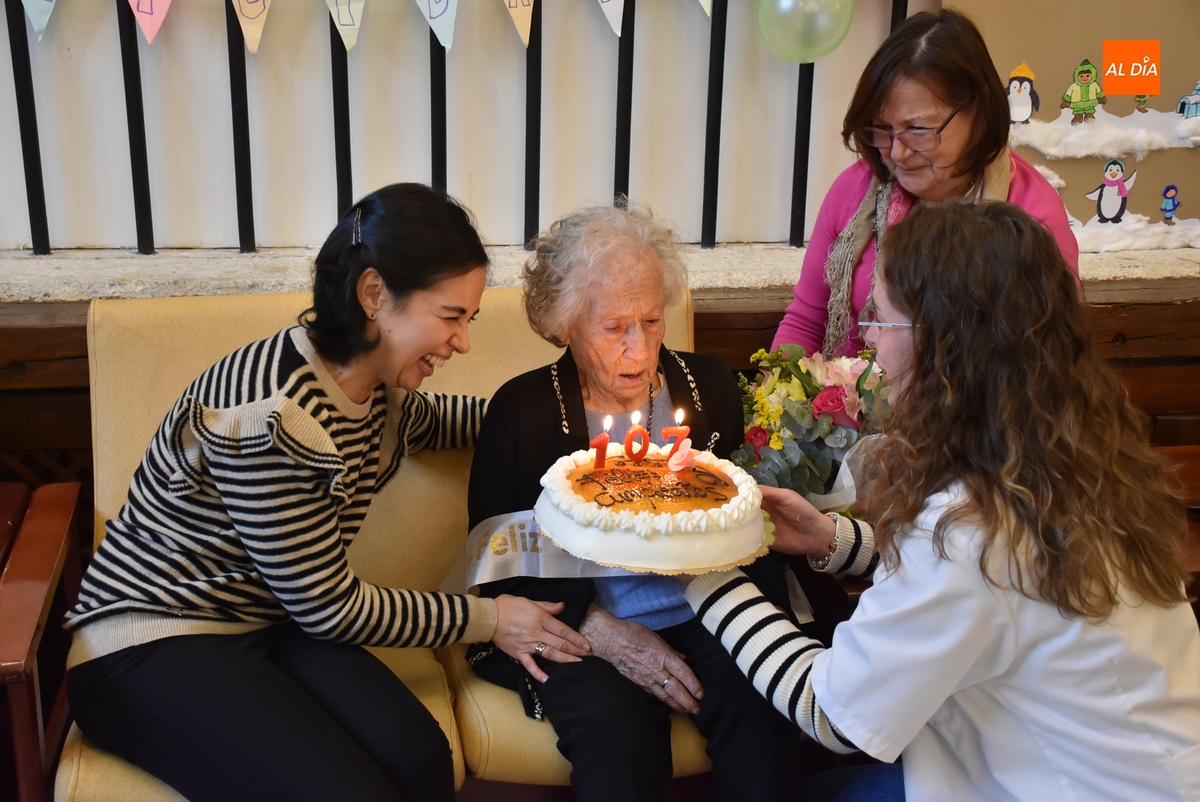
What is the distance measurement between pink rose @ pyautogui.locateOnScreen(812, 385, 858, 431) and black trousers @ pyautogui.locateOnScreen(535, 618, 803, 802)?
52 centimetres

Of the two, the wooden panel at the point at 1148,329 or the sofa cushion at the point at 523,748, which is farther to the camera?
the wooden panel at the point at 1148,329

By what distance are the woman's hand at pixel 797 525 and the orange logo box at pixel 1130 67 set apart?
6.96 feet

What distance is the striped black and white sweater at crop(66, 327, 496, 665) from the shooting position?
163 cm

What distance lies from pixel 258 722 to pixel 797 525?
96 cm

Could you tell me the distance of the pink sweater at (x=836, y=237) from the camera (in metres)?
2.41

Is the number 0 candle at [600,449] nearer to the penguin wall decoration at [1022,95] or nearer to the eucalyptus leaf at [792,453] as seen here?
the eucalyptus leaf at [792,453]

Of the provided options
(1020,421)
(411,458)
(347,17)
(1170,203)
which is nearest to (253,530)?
(411,458)

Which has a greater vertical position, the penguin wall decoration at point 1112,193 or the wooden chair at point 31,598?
the penguin wall decoration at point 1112,193

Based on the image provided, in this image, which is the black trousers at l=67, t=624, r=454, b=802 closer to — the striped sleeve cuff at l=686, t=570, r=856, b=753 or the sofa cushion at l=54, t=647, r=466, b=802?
the sofa cushion at l=54, t=647, r=466, b=802

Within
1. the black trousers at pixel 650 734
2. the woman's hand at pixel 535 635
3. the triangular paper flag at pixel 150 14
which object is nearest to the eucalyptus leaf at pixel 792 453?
the black trousers at pixel 650 734

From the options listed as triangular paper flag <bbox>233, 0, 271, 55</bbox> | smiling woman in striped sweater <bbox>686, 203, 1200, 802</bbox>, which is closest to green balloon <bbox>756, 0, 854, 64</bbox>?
triangular paper flag <bbox>233, 0, 271, 55</bbox>

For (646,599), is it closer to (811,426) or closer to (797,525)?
(797,525)

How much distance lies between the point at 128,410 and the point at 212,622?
637 millimetres

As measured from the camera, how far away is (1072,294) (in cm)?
129
